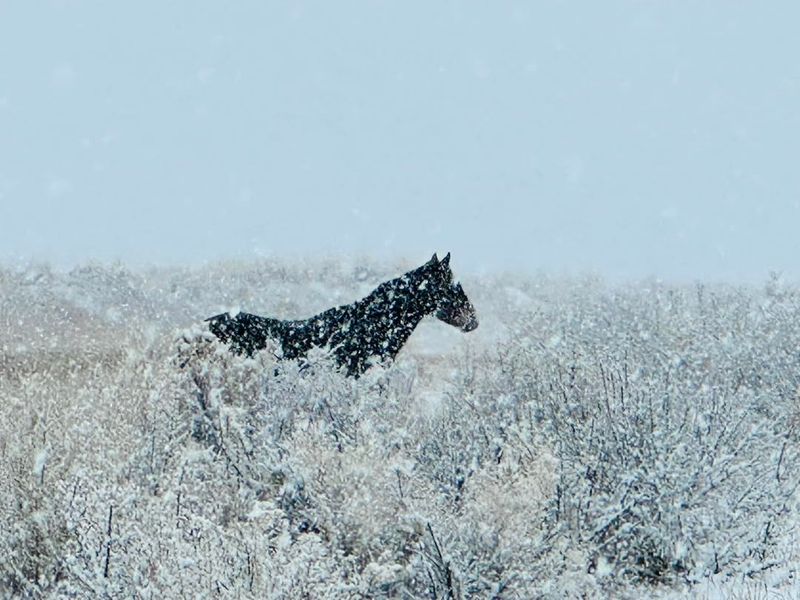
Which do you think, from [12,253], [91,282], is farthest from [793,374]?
[12,253]

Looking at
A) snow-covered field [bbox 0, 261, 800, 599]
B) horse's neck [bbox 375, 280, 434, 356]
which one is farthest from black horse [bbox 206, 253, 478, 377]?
snow-covered field [bbox 0, 261, 800, 599]

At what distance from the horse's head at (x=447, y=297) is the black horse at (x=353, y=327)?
0.19 feet

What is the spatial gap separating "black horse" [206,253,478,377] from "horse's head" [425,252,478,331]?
0.06 m

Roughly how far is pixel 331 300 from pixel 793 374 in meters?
15.4

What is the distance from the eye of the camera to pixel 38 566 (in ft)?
16.5

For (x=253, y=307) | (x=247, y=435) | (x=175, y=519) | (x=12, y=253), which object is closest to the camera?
(x=175, y=519)

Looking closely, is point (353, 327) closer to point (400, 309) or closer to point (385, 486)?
point (400, 309)

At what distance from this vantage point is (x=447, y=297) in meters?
9.71

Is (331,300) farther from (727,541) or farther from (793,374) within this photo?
(727,541)

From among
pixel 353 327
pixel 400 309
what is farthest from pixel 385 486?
pixel 400 309

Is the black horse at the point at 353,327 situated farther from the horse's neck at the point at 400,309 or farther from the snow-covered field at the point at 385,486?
the snow-covered field at the point at 385,486

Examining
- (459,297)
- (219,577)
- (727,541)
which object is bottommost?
(727,541)

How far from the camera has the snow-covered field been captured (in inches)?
174

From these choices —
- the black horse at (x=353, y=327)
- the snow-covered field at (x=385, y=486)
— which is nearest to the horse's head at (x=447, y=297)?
the black horse at (x=353, y=327)
